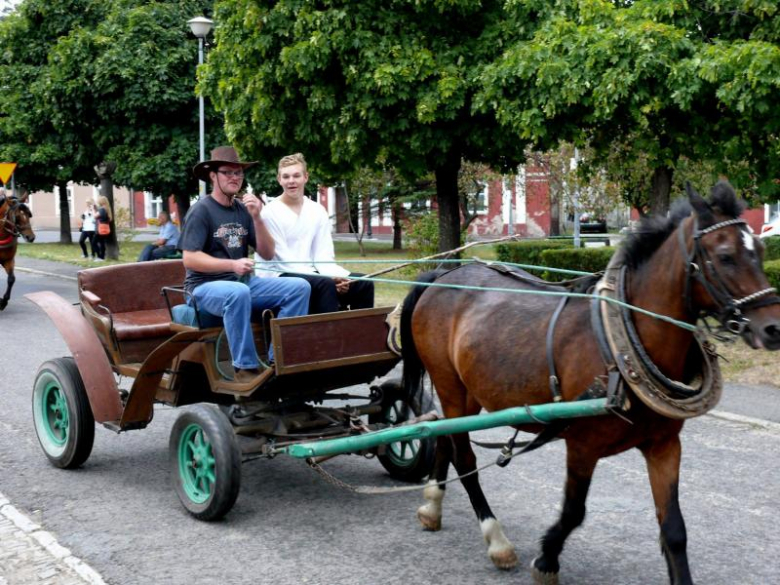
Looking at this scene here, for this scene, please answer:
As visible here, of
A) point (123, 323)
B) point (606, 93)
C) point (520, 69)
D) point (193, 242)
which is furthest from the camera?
point (520, 69)

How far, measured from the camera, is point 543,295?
15.3 ft

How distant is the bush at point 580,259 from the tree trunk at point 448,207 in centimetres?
206

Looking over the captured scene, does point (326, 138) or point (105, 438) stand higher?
point (326, 138)

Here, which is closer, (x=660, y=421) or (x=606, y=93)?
(x=660, y=421)

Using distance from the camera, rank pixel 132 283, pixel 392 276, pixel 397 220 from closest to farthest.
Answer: pixel 132 283, pixel 392 276, pixel 397 220

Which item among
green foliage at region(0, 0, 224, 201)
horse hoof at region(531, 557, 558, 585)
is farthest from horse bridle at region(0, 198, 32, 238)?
horse hoof at region(531, 557, 558, 585)

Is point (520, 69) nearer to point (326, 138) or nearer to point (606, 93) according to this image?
point (606, 93)

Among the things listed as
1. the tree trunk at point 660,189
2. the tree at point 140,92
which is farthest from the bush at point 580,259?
the tree at point 140,92

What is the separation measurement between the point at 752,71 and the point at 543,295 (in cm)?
672

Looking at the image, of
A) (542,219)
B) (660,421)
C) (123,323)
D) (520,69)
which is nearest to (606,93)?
(520,69)

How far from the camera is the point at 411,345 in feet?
17.9

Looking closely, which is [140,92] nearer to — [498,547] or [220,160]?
[220,160]

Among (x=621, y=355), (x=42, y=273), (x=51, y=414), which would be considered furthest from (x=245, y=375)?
(x=42, y=273)

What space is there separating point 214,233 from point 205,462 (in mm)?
1429
